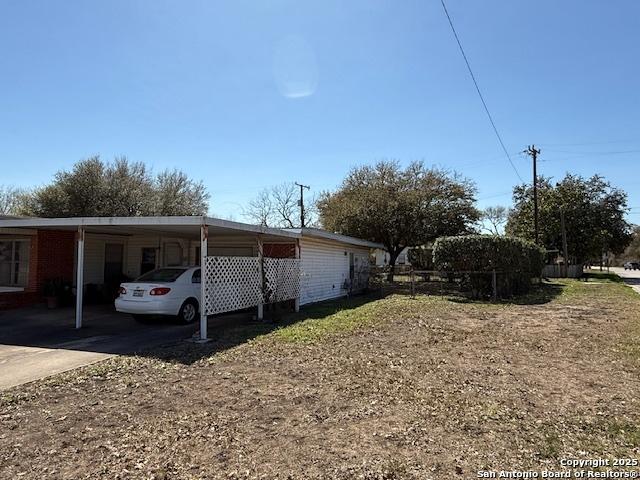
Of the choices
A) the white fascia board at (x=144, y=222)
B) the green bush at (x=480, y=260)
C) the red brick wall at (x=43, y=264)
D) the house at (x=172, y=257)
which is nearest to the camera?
the white fascia board at (x=144, y=222)

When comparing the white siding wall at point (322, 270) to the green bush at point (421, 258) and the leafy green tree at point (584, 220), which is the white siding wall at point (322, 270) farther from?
the leafy green tree at point (584, 220)

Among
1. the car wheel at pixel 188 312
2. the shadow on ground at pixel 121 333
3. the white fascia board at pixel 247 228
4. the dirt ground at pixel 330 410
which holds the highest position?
the white fascia board at pixel 247 228

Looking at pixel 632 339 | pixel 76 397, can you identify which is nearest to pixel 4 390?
pixel 76 397

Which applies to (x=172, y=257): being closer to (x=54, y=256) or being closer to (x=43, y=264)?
(x=54, y=256)

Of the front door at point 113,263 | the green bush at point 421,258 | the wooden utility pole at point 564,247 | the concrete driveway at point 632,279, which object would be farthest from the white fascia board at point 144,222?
the wooden utility pole at point 564,247

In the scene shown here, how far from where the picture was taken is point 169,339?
28.3ft

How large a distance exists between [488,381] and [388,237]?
19586mm

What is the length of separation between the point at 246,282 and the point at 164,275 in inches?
74.9

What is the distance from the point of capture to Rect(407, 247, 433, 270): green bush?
1161 inches

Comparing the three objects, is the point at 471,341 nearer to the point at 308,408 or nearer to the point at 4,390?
the point at 308,408

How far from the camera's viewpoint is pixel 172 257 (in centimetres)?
1575

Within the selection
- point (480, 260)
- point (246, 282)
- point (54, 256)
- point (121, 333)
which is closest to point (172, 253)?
point (54, 256)

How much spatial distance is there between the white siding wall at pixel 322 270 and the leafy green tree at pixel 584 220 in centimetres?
2314

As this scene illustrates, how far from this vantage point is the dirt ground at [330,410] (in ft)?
11.5
